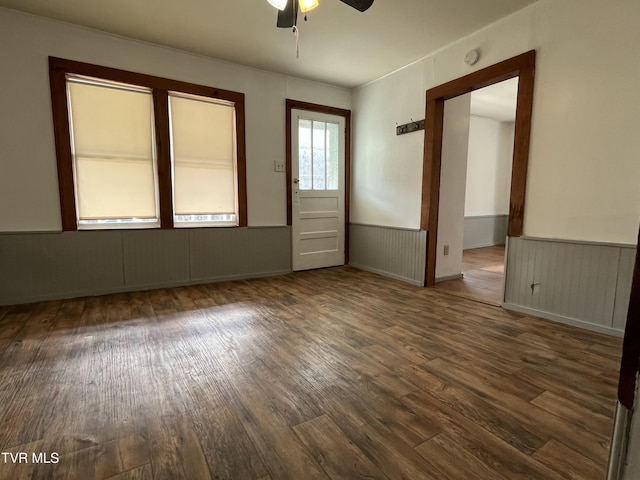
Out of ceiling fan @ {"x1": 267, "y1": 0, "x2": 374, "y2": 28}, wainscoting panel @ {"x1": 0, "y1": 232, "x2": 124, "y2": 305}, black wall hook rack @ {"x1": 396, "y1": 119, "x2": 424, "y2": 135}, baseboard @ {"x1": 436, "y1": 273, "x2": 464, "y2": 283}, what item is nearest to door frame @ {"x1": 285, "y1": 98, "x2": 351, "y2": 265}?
black wall hook rack @ {"x1": 396, "y1": 119, "x2": 424, "y2": 135}

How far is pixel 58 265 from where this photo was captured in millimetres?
3270

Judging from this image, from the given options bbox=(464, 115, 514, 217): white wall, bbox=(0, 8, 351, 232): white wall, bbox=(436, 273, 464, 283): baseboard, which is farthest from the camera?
bbox=(464, 115, 514, 217): white wall

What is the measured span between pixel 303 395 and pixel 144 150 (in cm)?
329

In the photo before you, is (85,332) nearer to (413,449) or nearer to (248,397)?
(248,397)

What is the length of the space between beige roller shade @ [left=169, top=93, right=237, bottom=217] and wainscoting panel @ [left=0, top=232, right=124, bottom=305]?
0.91 m

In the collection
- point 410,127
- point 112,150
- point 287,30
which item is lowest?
point 112,150

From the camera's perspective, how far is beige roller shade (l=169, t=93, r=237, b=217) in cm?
379

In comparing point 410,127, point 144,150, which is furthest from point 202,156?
point 410,127

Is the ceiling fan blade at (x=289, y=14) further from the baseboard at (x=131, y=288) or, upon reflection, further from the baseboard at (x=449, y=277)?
the baseboard at (x=449, y=277)

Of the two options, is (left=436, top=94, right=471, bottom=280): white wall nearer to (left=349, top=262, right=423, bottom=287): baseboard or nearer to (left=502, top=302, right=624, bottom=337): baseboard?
(left=349, top=262, right=423, bottom=287): baseboard

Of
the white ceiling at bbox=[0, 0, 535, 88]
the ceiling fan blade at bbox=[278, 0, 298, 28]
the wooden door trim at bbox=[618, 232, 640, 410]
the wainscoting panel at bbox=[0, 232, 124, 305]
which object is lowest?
the wainscoting panel at bbox=[0, 232, 124, 305]

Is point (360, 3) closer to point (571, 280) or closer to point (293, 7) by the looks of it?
point (293, 7)

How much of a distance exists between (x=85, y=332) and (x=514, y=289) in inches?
148

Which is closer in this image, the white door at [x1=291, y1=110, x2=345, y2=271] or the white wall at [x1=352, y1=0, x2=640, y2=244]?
the white wall at [x1=352, y1=0, x2=640, y2=244]
